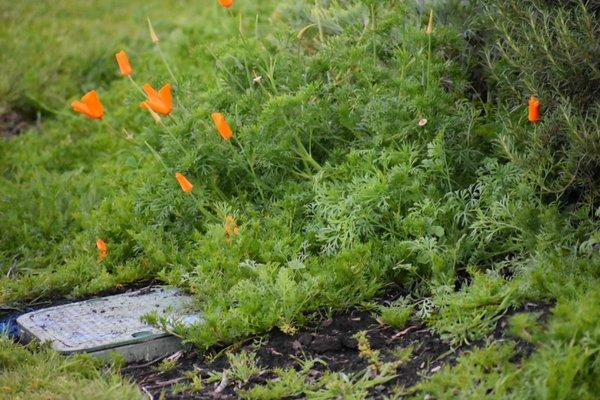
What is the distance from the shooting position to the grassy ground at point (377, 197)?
153 inches

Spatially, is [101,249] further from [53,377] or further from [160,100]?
[53,377]

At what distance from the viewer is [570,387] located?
322 centimetres

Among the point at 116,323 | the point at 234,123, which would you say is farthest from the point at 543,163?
the point at 116,323

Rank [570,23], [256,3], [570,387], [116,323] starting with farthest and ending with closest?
1. [256,3]
2. [116,323]
3. [570,23]
4. [570,387]

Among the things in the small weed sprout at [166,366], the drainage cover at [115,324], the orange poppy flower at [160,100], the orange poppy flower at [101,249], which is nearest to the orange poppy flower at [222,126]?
the orange poppy flower at [160,100]

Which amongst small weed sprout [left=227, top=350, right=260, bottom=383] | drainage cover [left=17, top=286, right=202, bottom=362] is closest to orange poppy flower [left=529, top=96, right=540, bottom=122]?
small weed sprout [left=227, top=350, right=260, bottom=383]

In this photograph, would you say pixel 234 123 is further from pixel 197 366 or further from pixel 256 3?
pixel 256 3

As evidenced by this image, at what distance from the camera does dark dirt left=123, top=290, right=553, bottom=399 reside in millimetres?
3770

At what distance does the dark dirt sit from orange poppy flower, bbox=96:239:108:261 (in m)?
1.14

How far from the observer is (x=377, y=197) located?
4516 mm

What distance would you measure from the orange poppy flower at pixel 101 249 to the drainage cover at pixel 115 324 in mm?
358

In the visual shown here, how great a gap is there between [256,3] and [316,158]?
378 cm

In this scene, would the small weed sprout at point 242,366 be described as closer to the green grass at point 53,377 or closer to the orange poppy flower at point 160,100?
the green grass at point 53,377

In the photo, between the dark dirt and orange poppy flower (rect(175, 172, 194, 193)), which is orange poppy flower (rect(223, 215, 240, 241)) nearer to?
orange poppy flower (rect(175, 172, 194, 193))
